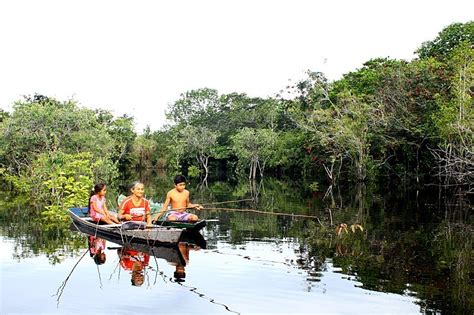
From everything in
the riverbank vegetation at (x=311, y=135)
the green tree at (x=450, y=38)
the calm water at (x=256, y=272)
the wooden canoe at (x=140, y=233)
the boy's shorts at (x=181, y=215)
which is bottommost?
the calm water at (x=256, y=272)

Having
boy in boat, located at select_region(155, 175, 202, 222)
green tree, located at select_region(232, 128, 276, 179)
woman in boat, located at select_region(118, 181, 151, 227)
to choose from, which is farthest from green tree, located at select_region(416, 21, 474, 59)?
woman in boat, located at select_region(118, 181, 151, 227)

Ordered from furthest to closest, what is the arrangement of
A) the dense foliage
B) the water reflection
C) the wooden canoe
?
the dense foliage
the wooden canoe
the water reflection

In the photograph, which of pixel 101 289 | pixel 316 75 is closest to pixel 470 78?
pixel 316 75

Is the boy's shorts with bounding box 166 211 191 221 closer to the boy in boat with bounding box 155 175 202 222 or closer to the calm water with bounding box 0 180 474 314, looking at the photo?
the boy in boat with bounding box 155 175 202 222

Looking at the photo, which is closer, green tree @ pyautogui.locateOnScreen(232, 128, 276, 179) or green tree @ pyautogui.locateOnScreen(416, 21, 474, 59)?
green tree @ pyautogui.locateOnScreen(416, 21, 474, 59)

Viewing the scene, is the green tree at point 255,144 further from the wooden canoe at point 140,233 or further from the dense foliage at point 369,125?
the wooden canoe at point 140,233

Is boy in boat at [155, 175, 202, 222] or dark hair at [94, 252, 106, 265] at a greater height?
boy in boat at [155, 175, 202, 222]

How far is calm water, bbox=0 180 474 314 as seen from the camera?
6.86 m

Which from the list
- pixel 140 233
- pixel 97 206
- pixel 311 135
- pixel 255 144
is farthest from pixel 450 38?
pixel 140 233

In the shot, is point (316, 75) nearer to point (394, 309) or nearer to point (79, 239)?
point (79, 239)

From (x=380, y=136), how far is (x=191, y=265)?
23.5 metres

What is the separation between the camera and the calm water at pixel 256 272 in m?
6.86

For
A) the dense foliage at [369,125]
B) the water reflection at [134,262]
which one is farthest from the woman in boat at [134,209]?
the dense foliage at [369,125]

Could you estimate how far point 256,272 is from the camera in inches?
346
